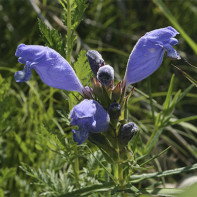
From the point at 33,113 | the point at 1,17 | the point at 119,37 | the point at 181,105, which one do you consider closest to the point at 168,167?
the point at 181,105

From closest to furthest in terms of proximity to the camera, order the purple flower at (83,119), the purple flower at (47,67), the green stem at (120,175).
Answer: the purple flower at (83,119)
the purple flower at (47,67)
the green stem at (120,175)

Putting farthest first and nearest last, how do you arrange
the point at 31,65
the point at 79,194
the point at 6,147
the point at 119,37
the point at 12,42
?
1. the point at 119,37
2. the point at 12,42
3. the point at 6,147
4. the point at 79,194
5. the point at 31,65

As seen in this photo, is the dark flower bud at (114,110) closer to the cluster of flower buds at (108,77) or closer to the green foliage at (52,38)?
the cluster of flower buds at (108,77)

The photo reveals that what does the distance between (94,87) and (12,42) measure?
1.63m

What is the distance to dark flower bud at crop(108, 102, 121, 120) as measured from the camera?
39.8 inches

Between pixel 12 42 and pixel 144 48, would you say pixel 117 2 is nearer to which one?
pixel 12 42

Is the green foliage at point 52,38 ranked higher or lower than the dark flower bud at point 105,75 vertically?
higher

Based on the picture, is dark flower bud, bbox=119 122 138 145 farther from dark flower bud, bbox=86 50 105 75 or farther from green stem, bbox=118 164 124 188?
dark flower bud, bbox=86 50 105 75

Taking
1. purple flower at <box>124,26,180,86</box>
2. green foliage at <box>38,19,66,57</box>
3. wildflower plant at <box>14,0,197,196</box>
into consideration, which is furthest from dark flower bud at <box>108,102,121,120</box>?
green foliage at <box>38,19,66,57</box>

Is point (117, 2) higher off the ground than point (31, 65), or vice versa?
point (31, 65)

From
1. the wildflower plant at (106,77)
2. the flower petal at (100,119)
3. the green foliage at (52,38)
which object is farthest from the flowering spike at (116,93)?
the green foliage at (52,38)

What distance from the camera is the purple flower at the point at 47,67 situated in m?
1.01

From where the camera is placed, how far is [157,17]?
9.87 feet

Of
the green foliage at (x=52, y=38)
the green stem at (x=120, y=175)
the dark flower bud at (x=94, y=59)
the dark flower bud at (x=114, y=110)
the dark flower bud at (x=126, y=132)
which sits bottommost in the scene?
the green stem at (x=120, y=175)
